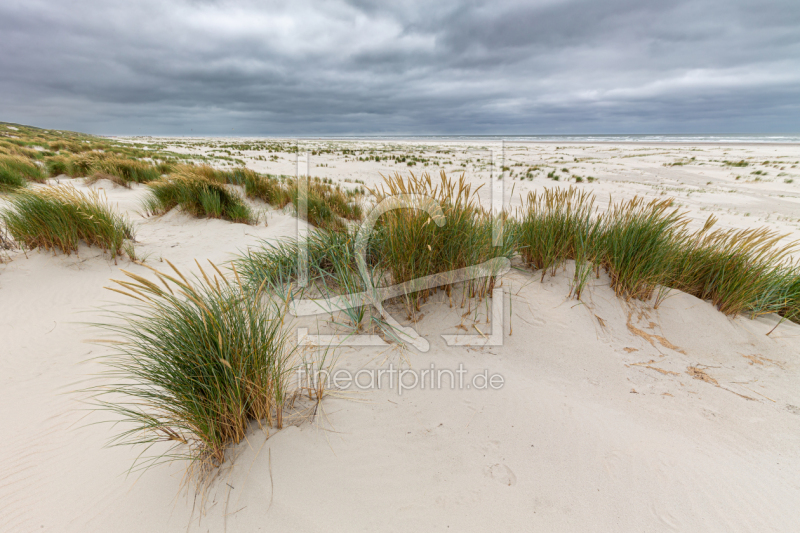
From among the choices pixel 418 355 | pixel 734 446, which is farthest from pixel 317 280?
pixel 734 446

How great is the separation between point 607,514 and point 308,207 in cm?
617

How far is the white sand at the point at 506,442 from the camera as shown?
156cm

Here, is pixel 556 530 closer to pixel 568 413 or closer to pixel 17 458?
pixel 568 413

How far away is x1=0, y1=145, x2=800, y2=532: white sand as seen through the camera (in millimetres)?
1560

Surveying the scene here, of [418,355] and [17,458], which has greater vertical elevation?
[418,355]

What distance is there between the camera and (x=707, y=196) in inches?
424

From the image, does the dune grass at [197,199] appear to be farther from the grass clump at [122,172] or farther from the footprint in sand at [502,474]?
the footprint in sand at [502,474]
